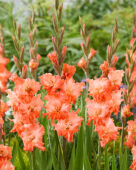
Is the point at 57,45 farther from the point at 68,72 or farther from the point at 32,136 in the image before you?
the point at 32,136

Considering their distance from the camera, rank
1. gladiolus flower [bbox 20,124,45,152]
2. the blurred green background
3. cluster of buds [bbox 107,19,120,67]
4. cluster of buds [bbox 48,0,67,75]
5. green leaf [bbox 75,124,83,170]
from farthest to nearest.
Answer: the blurred green background, green leaf [bbox 75,124,83,170], cluster of buds [bbox 107,19,120,67], cluster of buds [bbox 48,0,67,75], gladiolus flower [bbox 20,124,45,152]

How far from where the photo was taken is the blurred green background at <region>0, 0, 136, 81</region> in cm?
397

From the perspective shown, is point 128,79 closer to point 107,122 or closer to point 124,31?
point 107,122

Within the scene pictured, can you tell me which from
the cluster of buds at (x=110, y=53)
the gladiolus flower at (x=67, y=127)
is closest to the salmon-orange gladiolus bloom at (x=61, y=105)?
the gladiolus flower at (x=67, y=127)

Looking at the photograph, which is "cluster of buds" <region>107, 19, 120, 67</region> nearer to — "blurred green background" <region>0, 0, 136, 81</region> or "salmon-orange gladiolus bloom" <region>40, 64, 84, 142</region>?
"salmon-orange gladiolus bloom" <region>40, 64, 84, 142</region>

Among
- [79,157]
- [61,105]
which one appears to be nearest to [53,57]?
[61,105]

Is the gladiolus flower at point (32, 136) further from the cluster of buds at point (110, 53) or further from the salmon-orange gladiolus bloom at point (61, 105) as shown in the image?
the cluster of buds at point (110, 53)

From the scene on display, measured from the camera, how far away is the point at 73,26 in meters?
4.52

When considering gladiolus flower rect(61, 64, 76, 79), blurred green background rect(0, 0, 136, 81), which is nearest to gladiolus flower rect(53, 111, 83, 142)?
gladiolus flower rect(61, 64, 76, 79)

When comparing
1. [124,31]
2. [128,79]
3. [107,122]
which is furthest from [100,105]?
[124,31]

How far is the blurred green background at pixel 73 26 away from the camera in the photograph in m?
3.97

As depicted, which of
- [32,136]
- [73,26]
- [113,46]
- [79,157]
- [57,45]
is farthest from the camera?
[73,26]

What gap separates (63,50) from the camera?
3.92 feet

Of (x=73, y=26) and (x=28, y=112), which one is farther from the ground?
(x=73, y=26)
